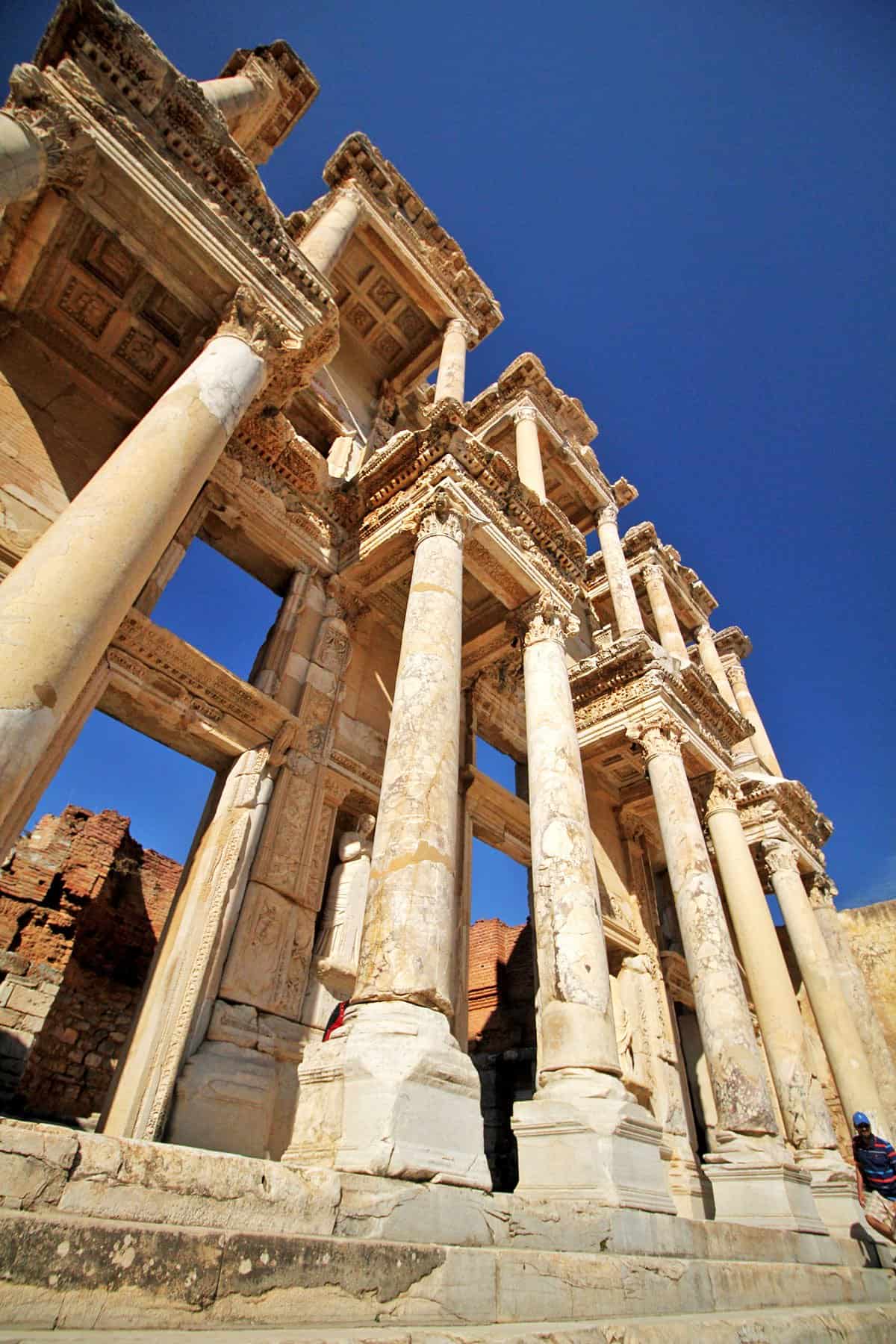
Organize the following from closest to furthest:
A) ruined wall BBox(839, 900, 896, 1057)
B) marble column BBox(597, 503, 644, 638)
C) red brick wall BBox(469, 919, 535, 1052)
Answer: red brick wall BBox(469, 919, 535, 1052) → marble column BBox(597, 503, 644, 638) → ruined wall BBox(839, 900, 896, 1057)

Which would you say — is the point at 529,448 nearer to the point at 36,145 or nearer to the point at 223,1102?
the point at 36,145

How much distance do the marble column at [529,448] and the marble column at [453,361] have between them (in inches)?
103

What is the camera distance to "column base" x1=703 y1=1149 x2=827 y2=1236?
24.9ft

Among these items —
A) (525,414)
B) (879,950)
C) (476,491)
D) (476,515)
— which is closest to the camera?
(476,515)

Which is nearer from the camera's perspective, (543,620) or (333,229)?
(543,620)

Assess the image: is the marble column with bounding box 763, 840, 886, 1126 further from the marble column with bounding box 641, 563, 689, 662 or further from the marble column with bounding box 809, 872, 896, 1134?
the marble column with bounding box 641, 563, 689, 662

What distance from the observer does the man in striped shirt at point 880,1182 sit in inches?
266

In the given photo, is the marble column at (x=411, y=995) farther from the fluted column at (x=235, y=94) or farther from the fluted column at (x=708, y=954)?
the fluted column at (x=235, y=94)

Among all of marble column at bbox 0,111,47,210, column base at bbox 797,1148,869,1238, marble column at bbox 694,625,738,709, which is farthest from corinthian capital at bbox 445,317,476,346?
column base at bbox 797,1148,869,1238

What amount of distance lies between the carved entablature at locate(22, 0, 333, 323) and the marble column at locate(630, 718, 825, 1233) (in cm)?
955

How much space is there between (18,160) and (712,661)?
60.0 feet

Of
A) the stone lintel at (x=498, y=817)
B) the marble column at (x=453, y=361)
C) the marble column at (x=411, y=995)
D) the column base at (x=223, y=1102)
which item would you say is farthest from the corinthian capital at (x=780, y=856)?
the column base at (x=223, y=1102)

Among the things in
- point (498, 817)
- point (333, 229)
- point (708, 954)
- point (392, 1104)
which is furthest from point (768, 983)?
point (333, 229)

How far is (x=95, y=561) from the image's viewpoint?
4.45 m
